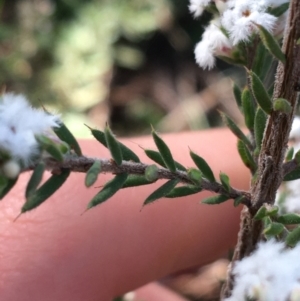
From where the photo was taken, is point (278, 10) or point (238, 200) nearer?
point (238, 200)

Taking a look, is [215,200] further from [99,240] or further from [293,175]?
[99,240]

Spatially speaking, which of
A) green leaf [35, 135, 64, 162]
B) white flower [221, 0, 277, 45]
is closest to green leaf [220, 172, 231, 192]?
white flower [221, 0, 277, 45]

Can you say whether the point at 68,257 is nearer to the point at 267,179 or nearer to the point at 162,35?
the point at 267,179

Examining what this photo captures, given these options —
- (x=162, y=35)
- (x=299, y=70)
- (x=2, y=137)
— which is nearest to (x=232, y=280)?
(x=299, y=70)

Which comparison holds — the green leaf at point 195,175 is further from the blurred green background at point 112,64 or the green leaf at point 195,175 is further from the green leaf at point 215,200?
the blurred green background at point 112,64

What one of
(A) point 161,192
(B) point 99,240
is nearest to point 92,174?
(A) point 161,192
